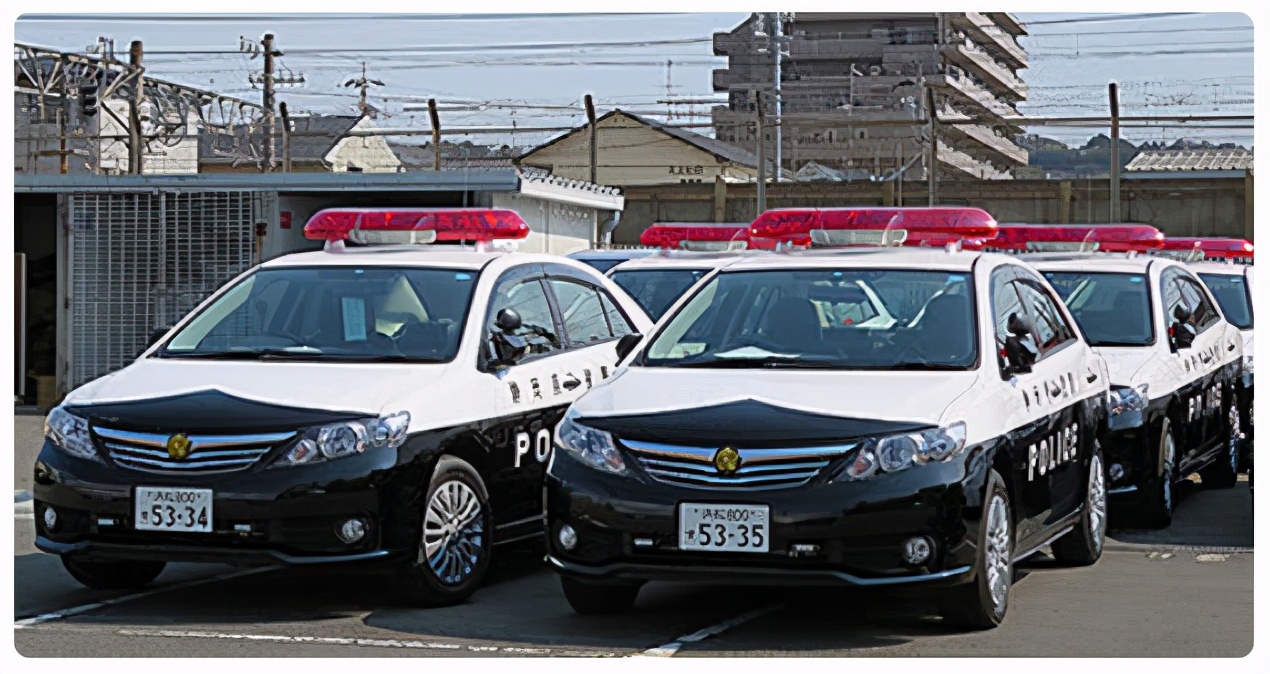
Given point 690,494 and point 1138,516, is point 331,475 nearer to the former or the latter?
point 690,494

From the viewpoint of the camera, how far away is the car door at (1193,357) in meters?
10.8

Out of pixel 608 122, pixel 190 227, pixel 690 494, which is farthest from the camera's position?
pixel 608 122

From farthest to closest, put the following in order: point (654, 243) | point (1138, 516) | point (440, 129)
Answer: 1. point (440, 129)
2. point (654, 243)
3. point (1138, 516)

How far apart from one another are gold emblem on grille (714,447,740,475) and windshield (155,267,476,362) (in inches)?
67.6

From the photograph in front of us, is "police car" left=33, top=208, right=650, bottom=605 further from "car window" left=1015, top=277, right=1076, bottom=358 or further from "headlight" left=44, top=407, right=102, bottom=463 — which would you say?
"car window" left=1015, top=277, right=1076, bottom=358

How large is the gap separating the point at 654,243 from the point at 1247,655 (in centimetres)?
1114

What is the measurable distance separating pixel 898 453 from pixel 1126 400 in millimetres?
3850

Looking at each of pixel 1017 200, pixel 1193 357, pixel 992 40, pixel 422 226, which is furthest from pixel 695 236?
pixel 992 40

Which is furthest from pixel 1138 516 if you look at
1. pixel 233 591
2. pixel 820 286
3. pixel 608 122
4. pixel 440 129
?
pixel 608 122

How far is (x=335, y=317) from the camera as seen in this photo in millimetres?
8203

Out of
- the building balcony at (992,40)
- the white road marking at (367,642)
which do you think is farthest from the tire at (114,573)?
the building balcony at (992,40)

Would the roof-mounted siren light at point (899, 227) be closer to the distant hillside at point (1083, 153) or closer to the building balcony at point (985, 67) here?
the distant hillside at point (1083, 153)

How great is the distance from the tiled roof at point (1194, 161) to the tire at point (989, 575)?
22033 mm

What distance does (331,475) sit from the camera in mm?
6930
